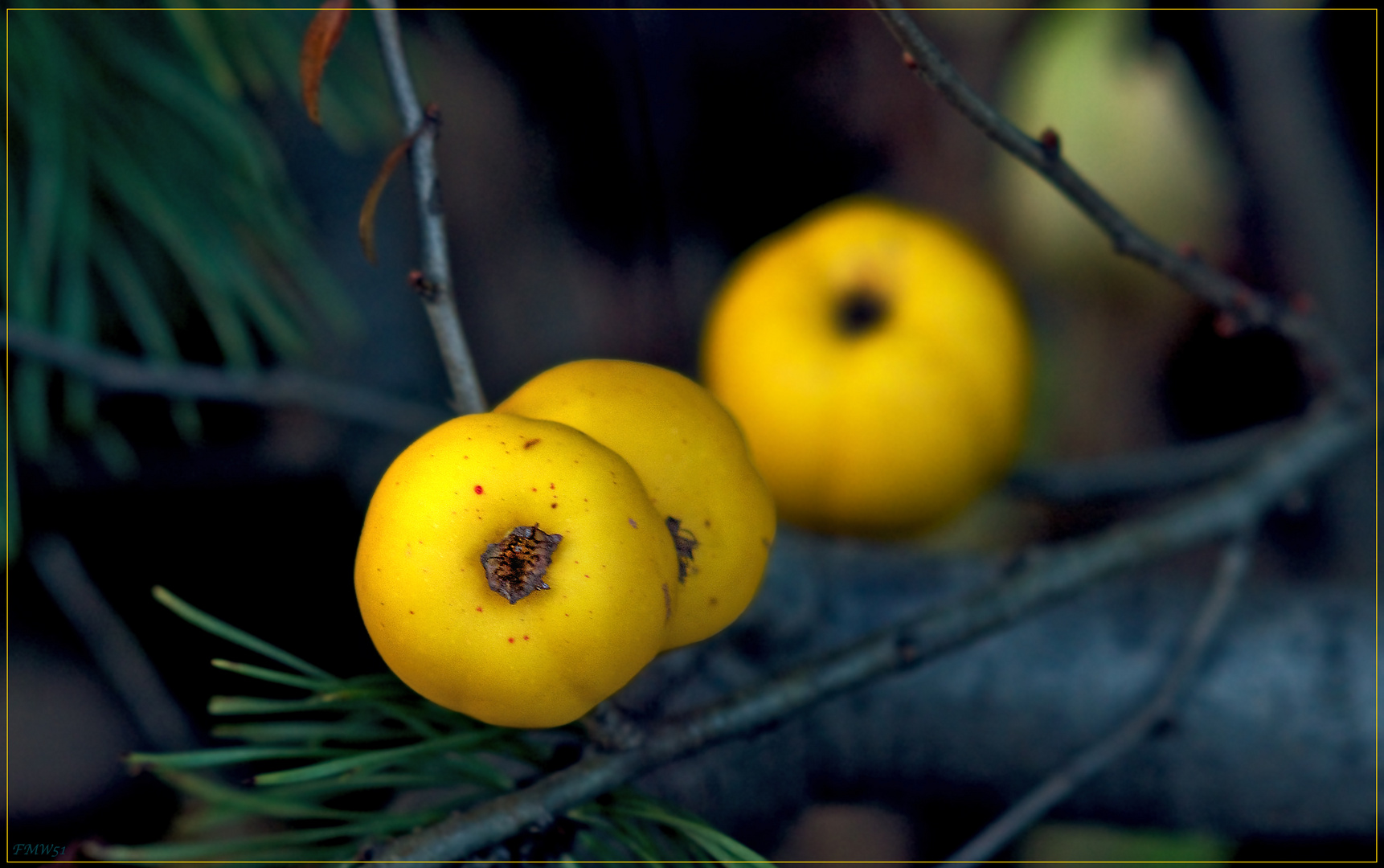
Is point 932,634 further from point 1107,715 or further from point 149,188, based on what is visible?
point 149,188

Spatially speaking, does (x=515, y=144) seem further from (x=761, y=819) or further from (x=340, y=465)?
(x=761, y=819)

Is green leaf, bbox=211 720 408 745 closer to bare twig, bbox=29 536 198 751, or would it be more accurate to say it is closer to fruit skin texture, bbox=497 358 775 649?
fruit skin texture, bbox=497 358 775 649

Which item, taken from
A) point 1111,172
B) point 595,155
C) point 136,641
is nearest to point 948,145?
point 1111,172

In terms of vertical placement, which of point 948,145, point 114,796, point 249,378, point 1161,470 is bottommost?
point 114,796

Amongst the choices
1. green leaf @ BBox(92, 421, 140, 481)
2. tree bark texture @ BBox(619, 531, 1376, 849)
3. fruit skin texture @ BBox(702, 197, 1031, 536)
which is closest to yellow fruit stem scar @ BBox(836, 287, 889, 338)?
fruit skin texture @ BBox(702, 197, 1031, 536)

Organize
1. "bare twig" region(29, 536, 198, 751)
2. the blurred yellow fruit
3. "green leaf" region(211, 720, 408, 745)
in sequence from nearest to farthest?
"green leaf" region(211, 720, 408, 745) < "bare twig" region(29, 536, 198, 751) < the blurred yellow fruit
